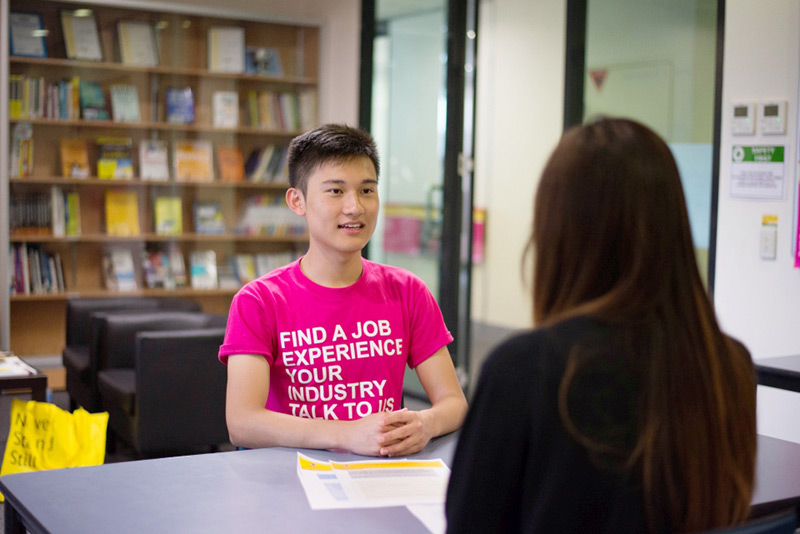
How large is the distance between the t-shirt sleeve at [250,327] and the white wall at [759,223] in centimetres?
232

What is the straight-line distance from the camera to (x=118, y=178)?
5.54 metres

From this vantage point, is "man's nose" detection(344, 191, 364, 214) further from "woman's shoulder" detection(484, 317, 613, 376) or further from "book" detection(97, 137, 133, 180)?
"book" detection(97, 137, 133, 180)

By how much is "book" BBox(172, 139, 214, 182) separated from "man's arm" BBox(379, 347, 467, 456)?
13.1 ft

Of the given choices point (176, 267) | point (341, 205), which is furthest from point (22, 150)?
point (341, 205)

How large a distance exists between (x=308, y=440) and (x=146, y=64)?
14.4 ft

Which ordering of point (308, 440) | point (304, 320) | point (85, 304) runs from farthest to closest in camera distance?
point (85, 304), point (304, 320), point (308, 440)

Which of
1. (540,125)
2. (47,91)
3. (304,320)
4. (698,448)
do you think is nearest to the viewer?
(698,448)

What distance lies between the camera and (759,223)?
352 centimetres

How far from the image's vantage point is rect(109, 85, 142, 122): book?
551 centimetres

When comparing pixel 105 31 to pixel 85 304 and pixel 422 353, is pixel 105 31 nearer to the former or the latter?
pixel 85 304

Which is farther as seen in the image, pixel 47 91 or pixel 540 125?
pixel 540 125

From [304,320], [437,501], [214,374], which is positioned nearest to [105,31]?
[214,374]

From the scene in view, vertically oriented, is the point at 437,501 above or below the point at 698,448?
below

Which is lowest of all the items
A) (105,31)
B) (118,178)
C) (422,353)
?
(422,353)
